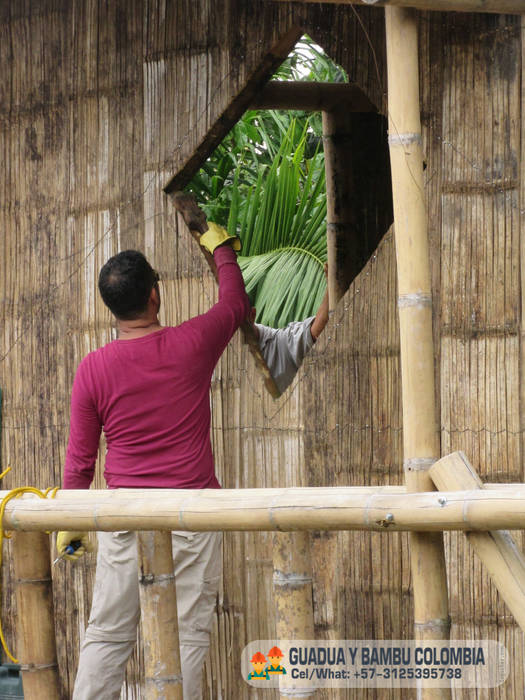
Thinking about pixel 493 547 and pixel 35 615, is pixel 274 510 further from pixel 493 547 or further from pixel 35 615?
pixel 35 615

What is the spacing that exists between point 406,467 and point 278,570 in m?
0.47

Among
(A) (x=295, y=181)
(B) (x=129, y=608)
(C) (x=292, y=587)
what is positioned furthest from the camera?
(A) (x=295, y=181)

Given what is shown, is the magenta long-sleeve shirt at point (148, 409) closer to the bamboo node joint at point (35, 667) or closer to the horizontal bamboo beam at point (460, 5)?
the bamboo node joint at point (35, 667)

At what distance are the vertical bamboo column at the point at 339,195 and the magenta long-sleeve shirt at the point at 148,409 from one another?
6.12ft

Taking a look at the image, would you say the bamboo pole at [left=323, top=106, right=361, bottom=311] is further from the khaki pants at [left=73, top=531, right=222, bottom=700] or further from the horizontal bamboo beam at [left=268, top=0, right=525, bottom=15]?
the horizontal bamboo beam at [left=268, top=0, right=525, bottom=15]

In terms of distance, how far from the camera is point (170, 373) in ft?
10.2

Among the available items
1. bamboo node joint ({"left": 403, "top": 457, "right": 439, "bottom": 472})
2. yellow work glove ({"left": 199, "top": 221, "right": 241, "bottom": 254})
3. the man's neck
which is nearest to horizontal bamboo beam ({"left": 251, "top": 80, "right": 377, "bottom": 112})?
yellow work glove ({"left": 199, "top": 221, "right": 241, "bottom": 254})

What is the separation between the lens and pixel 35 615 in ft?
10.1

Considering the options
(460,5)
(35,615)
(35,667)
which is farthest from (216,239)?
(35,667)

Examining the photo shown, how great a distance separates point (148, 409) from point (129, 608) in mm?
622

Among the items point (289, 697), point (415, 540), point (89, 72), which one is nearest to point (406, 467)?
point (415, 540)

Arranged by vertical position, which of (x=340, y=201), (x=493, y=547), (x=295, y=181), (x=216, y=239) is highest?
(x=295, y=181)

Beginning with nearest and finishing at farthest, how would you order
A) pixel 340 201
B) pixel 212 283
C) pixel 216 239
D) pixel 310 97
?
pixel 216 239
pixel 212 283
pixel 310 97
pixel 340 201

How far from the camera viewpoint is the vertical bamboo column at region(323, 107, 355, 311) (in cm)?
496
